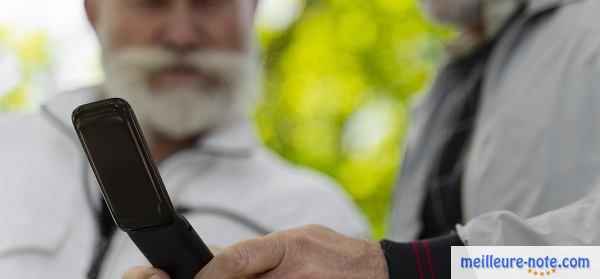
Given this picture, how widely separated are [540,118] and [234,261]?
46 centimetres

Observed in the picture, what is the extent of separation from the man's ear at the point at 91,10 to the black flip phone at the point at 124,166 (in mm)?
513

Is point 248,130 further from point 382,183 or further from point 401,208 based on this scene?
point 382,183

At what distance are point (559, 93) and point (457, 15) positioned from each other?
318 mm

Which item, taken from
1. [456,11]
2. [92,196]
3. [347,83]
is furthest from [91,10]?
[347,83]

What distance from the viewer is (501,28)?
1080 millimetres

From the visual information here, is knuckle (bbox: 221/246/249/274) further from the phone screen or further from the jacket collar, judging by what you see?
the jacket collar

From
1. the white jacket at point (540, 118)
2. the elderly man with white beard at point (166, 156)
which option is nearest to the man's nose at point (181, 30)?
the elderly man with white beard at point (166, 156)

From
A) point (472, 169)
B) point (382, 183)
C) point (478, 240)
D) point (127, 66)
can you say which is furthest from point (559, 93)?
point (382, 183)

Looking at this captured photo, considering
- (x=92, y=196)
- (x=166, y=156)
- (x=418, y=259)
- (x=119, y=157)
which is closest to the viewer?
(x=119, y=157)

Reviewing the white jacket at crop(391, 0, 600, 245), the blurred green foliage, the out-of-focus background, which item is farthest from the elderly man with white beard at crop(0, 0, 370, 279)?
the blurred green foliage

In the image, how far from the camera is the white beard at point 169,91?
3.24ft

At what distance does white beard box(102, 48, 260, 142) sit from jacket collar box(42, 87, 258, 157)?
0.07 feet

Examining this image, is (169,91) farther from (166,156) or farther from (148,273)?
(148,273)

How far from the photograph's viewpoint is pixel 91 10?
1.02 m
